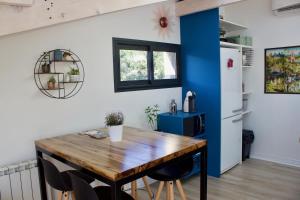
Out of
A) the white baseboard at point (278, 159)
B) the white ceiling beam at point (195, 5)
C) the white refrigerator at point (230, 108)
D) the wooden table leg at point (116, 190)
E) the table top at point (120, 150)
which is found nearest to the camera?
the wooden table leg at point (116, 190)

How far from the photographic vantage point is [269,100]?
3.93 metres

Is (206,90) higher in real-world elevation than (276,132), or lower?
higher

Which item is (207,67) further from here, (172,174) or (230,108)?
(172,174)

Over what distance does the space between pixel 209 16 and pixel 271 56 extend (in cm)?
126

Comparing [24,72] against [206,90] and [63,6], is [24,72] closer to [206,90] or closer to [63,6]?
[63,6]

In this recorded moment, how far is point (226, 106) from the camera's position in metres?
3.46

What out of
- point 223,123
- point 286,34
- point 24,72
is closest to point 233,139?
point 223,123

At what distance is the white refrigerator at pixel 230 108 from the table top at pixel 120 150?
1.52 meters

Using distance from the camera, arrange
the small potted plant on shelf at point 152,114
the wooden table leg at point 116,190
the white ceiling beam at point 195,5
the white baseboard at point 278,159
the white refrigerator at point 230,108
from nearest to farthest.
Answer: the wooden table leg at point 116,190
the white ceiling beam at point 195,5
the small potted plant on shelf at point 152,114
the white refrigerator at point 230,108
the white baseboard at point 278,159

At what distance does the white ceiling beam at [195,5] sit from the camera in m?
3.08

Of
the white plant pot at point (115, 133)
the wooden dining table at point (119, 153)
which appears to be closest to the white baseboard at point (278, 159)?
the wooden dining table at point (119, 153)

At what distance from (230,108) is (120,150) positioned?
7.22ft

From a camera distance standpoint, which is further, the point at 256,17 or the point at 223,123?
the point at 256,17

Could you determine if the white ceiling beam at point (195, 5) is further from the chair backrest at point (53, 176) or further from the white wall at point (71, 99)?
the chair backrest at point (53, 176)
